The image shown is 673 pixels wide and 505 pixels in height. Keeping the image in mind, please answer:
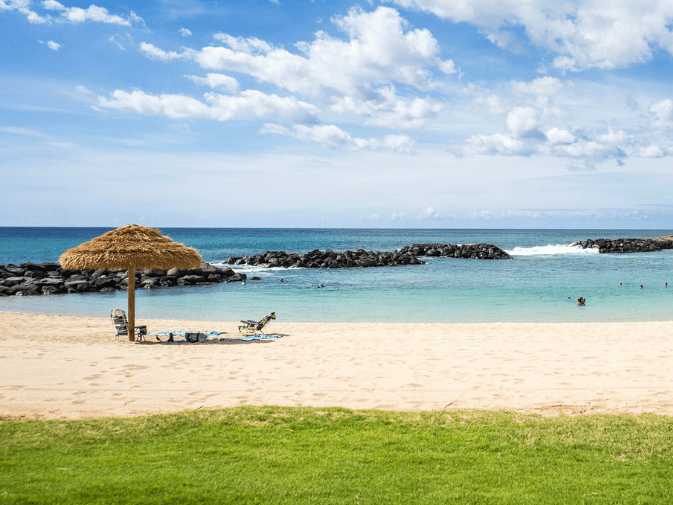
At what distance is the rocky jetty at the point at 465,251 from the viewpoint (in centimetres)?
5606

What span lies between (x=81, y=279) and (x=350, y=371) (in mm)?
26246

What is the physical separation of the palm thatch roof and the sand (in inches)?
80.7

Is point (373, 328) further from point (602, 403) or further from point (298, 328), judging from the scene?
point (602, 403)

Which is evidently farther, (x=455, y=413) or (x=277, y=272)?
(x=277, y=272)

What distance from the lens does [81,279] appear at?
103ft

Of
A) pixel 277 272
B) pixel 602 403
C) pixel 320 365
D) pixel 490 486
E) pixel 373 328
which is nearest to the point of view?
pixel 490 486

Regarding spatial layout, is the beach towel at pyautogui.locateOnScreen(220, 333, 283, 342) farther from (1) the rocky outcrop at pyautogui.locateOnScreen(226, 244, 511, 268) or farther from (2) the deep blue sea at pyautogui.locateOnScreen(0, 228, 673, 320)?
→ (1) the rocky outcrop at pyautogui.locateOnScreen(226, 244, 511, 268)

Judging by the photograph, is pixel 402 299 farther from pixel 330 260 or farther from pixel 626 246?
pixel 626 246

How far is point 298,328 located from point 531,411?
999 centimetres

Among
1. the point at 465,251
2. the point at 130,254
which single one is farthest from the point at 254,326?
the point at 465,251

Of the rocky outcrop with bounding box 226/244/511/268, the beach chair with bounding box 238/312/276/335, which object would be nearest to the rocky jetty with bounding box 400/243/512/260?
the rocky outcrop with bounding box 226/244/511/268

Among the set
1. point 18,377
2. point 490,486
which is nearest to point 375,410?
point 490,486

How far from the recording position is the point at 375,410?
7.41 meters

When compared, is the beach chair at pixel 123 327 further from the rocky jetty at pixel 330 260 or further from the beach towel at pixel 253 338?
the rocky jetty at pixel 330 260
